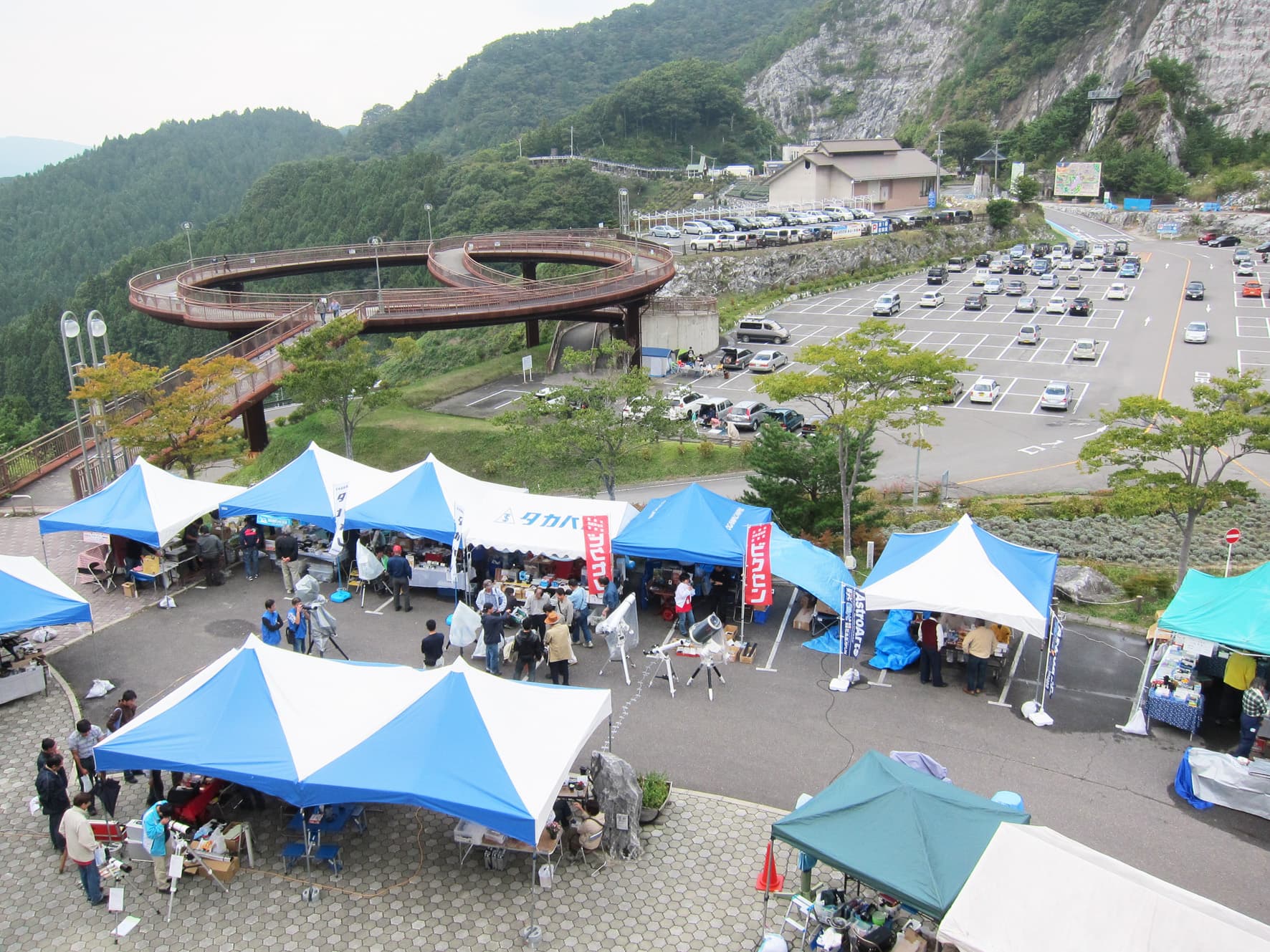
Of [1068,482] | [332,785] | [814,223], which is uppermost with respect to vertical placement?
[814,223]

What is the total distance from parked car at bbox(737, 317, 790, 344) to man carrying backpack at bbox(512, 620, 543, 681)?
3478 cm

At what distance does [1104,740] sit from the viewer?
12.3 metres

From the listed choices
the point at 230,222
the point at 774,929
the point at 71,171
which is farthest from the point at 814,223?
the point at 71,171

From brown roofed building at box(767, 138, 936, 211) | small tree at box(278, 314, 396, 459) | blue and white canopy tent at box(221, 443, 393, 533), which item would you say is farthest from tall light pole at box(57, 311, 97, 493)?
brown roofed building at box(767, 138, 936, 211)

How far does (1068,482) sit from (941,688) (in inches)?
634

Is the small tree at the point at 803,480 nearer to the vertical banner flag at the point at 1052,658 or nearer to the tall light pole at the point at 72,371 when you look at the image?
the vertical banner flag at the point at 1052,658

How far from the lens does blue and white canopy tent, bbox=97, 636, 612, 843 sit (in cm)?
909

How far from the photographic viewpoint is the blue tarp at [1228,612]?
11789 mm

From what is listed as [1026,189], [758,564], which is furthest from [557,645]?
[1026,189]

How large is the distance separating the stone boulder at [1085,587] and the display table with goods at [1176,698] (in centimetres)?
372

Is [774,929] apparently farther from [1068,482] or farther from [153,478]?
[1068,482]

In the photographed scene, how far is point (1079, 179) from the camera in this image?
9225 cm

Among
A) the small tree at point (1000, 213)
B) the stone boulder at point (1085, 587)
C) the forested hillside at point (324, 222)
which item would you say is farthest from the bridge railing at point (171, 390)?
the forested hillside at point (324, 222)

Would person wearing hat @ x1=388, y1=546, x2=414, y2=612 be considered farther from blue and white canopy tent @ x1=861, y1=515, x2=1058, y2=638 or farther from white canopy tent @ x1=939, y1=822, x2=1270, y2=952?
white canopy tent @ x1=939, y1=822, x2=1270, y2=952
